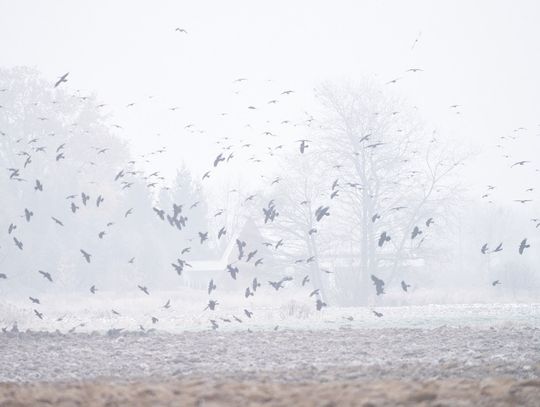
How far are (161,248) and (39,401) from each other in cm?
5814

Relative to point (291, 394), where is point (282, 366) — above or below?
below

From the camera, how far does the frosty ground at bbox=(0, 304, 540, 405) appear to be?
9148 millimetres

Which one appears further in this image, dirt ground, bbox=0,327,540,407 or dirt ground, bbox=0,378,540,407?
dirt ground, bbox=0,327,540,407

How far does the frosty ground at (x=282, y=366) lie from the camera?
30.0ft

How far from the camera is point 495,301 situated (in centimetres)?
4616

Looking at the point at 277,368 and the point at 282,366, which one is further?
the point at 282,366

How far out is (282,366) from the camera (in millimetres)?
14391

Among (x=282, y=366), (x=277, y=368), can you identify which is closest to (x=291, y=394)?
(x=277, y=368)

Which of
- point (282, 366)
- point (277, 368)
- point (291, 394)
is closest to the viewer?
point (291, 394)

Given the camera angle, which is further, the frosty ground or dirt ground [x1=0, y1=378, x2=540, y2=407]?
the frosty ground

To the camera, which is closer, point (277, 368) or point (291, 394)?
point (291, 394)

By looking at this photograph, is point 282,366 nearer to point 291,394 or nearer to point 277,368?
point 277,368

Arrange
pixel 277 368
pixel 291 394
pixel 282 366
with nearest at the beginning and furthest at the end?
1. pixel 291 394
2. pixel 277 368
3. pixel 282 366

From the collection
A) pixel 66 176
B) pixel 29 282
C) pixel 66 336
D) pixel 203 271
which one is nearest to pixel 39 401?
pixel 66 336
